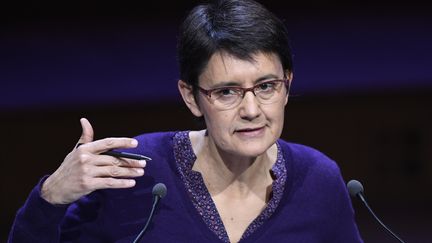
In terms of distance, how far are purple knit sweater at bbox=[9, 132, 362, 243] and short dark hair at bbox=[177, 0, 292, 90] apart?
23cm

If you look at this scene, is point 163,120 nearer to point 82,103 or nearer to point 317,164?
point 82,103

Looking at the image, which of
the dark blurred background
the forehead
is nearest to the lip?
the forehead

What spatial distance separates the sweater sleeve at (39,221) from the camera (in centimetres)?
153

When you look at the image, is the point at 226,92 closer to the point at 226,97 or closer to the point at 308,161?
the point at 226,97

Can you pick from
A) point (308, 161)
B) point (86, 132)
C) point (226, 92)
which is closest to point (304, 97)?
point (308, 161)

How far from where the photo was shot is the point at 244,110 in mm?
1562

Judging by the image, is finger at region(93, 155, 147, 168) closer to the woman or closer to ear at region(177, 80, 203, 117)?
the woman

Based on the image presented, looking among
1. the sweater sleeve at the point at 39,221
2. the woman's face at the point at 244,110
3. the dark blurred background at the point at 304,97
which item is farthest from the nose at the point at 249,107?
the dark blurred background at the point at 304,97

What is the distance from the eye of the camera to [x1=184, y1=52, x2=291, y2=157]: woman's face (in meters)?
1.56

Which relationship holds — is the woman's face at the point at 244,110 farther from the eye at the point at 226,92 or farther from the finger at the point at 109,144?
the finger at the point at 109,144

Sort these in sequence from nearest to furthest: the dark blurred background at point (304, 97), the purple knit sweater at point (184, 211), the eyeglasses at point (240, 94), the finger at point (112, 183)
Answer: the finger at point (112, 183), the eyeglasses at point (240, 94), the purple knit sweater at point (184, 211), the dark blurred background at point (304, 97)

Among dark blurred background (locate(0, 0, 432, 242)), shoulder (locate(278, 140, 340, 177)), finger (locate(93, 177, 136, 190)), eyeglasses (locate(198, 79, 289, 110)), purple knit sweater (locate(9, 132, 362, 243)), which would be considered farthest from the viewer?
dark blurred background (locate(0, 0, 432, 242))

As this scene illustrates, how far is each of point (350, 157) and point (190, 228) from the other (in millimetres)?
2132

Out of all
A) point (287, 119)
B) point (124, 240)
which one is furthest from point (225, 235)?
point (287, 119)
